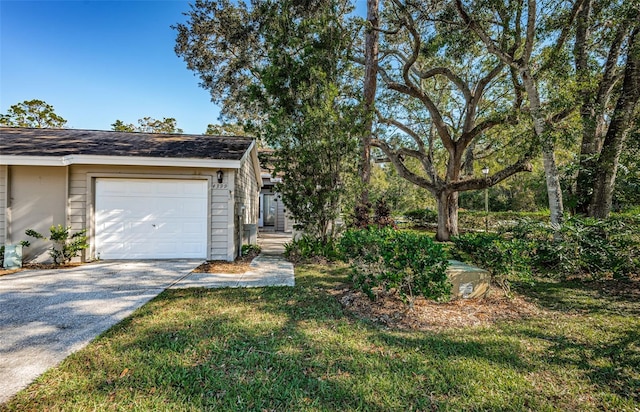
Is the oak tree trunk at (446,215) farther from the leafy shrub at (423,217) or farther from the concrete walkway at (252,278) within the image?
the concrete walkway at (252,278)

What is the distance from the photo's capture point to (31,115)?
24.7m

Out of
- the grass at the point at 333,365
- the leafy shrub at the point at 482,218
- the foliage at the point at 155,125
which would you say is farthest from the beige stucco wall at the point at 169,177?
the foliage at the point at 155,125

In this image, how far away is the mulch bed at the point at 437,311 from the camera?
143 inches

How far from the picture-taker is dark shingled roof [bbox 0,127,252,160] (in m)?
6.72

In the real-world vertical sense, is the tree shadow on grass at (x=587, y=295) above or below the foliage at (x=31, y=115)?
below

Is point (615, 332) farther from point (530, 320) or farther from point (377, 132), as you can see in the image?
point (377, 132)

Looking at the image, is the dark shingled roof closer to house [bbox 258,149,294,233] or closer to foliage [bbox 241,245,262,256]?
foliage [bbox 241,245,262,256]

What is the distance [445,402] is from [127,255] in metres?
7.54

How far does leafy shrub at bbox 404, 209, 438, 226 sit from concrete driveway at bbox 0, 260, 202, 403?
15439mm

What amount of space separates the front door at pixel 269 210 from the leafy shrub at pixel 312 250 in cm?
1033

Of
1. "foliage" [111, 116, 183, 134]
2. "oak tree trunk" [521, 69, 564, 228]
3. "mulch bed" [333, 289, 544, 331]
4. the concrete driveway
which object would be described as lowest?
"mulch bed" [333, 289, 544, 331]

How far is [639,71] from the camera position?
20.9 ft

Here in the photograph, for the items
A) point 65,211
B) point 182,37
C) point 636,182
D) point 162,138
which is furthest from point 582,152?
point 182,37

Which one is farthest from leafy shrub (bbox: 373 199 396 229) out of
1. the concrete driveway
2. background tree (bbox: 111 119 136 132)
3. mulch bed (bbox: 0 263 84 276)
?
background tree (bbox: 111 119 136 132)
